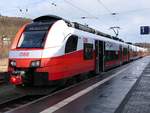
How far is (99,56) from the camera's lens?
26.5 meters

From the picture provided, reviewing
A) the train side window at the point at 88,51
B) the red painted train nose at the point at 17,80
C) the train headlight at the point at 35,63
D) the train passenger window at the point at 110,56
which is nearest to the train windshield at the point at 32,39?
the train headlight at the point at 35,63

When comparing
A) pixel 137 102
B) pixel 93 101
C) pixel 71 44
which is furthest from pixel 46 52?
pixel 137 102

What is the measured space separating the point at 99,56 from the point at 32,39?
942 cm

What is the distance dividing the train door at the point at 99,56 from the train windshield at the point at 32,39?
25.8ft

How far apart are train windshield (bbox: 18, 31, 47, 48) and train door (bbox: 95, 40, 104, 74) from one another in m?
7.87

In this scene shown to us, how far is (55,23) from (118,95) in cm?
420

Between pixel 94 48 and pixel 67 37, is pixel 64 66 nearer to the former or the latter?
pixel 67 37

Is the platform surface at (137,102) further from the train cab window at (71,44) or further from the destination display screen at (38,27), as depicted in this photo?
the destination display screen at (38,27)

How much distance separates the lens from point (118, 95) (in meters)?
15.8

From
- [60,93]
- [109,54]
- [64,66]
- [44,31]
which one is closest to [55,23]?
[44,31]

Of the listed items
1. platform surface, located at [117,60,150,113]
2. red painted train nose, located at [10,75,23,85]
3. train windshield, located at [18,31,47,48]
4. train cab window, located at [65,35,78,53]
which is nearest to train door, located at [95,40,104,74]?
train cab window, located at [65,35,78,53]

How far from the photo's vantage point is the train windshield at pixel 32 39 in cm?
1728

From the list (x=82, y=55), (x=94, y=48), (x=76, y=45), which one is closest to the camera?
(x=76, y=45)

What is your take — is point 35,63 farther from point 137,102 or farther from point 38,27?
point 137,102
